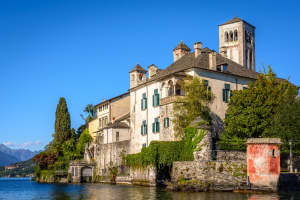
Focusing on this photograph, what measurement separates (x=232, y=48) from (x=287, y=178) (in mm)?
48335

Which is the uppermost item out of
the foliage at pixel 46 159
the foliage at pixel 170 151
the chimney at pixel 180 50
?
the chimney at pixel 180 50

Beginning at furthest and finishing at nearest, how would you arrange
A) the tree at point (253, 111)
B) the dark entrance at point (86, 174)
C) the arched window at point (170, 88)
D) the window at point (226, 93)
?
the dark entrance at point (86, 174)
the window at point (226, 93)
the arched window at point (170, 88)
the tree at point (253, 111)

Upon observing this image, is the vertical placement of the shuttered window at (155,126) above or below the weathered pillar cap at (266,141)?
above

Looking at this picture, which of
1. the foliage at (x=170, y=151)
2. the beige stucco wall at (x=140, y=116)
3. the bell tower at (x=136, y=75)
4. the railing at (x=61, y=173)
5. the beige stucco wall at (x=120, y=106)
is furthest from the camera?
the beige stucco wall at (x=120, y=106)

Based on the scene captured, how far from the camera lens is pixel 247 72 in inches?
2094

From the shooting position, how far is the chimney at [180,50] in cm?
5741

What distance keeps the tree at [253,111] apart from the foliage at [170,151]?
4.96 meters

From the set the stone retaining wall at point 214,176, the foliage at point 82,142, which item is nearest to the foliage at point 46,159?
the foliage at point 82,142

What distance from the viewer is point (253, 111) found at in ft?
143

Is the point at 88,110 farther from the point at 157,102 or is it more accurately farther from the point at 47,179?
the point at 157,102

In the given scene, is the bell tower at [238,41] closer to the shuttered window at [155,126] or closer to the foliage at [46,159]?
the shuttered window at [155,126]

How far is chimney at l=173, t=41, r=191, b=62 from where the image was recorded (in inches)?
2260

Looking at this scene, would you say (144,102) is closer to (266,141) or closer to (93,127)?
(266,141)

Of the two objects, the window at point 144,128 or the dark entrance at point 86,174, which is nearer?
the window at point 144,128
